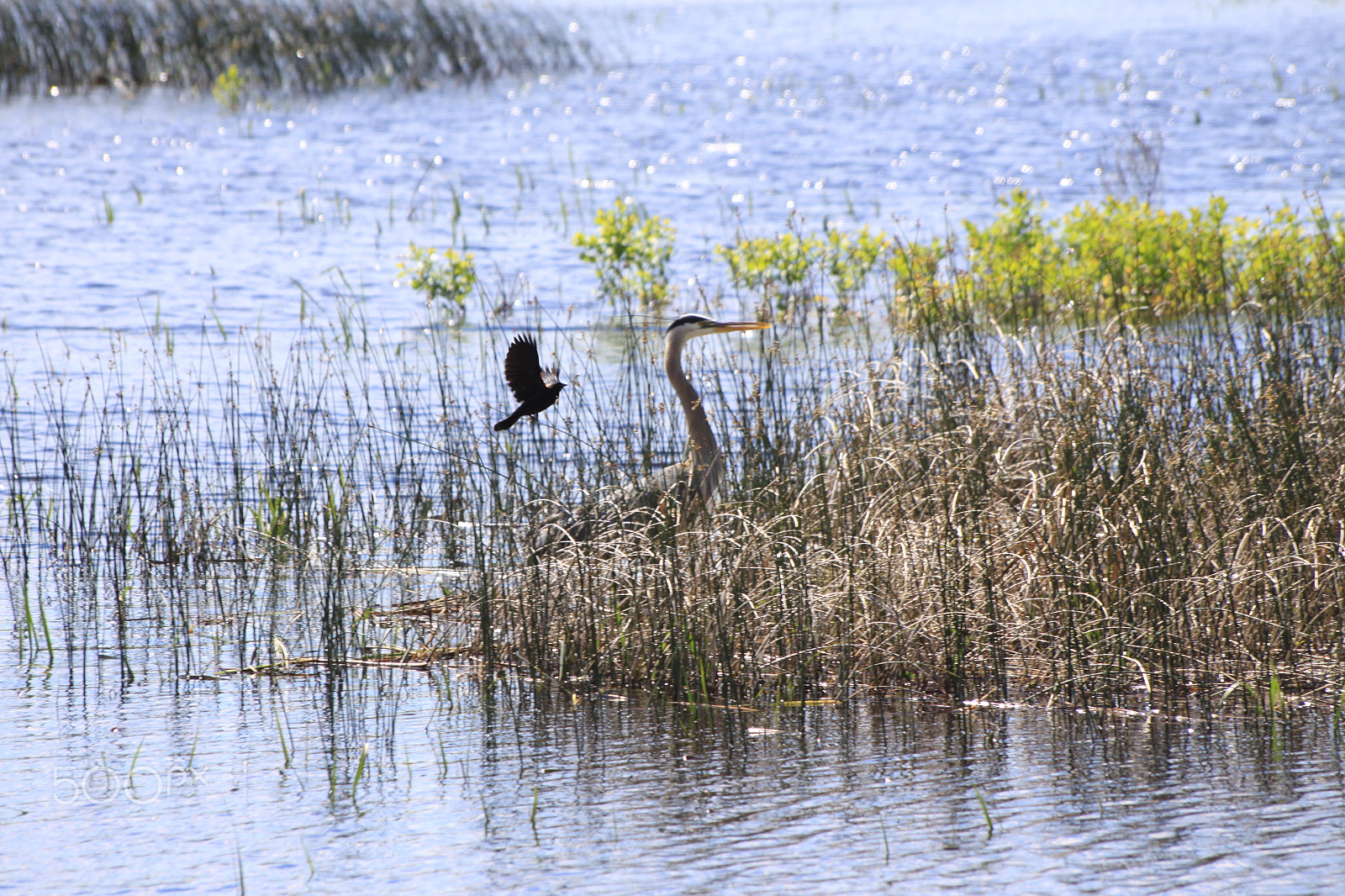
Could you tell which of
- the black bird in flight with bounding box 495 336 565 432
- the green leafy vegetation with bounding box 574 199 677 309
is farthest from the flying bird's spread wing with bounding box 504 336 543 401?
the green leafy vegetation with bounding box 574 199 677 309

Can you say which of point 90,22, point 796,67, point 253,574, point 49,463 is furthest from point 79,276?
point 796,67

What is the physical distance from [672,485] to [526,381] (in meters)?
Answer: 1.07

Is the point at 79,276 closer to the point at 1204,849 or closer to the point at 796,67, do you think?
the point at 1204,849

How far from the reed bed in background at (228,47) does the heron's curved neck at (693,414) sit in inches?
690

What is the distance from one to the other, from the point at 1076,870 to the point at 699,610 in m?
1.58

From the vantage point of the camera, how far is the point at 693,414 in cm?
583

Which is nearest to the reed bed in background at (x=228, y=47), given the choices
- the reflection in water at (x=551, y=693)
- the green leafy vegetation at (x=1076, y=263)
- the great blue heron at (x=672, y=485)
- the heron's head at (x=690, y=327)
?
the reflection in water at (x=551, y=693)

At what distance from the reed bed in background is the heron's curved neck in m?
→ 17.5

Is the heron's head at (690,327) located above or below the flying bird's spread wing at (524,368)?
above

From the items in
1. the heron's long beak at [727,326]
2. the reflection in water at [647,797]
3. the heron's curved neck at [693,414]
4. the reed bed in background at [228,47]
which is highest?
the reed bed in background at [228,47]

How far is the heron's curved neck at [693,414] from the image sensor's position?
575 cm

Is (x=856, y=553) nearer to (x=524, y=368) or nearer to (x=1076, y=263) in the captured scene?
(x=524, y=368)

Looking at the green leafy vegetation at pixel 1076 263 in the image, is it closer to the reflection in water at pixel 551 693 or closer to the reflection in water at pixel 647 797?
the reflection in water at pixel 551 693

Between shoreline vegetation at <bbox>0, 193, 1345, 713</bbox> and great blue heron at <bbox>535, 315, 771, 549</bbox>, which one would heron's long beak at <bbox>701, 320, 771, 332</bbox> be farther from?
shoreline vegetation at <bbox>0, 193, 1345, 713</bbox>
